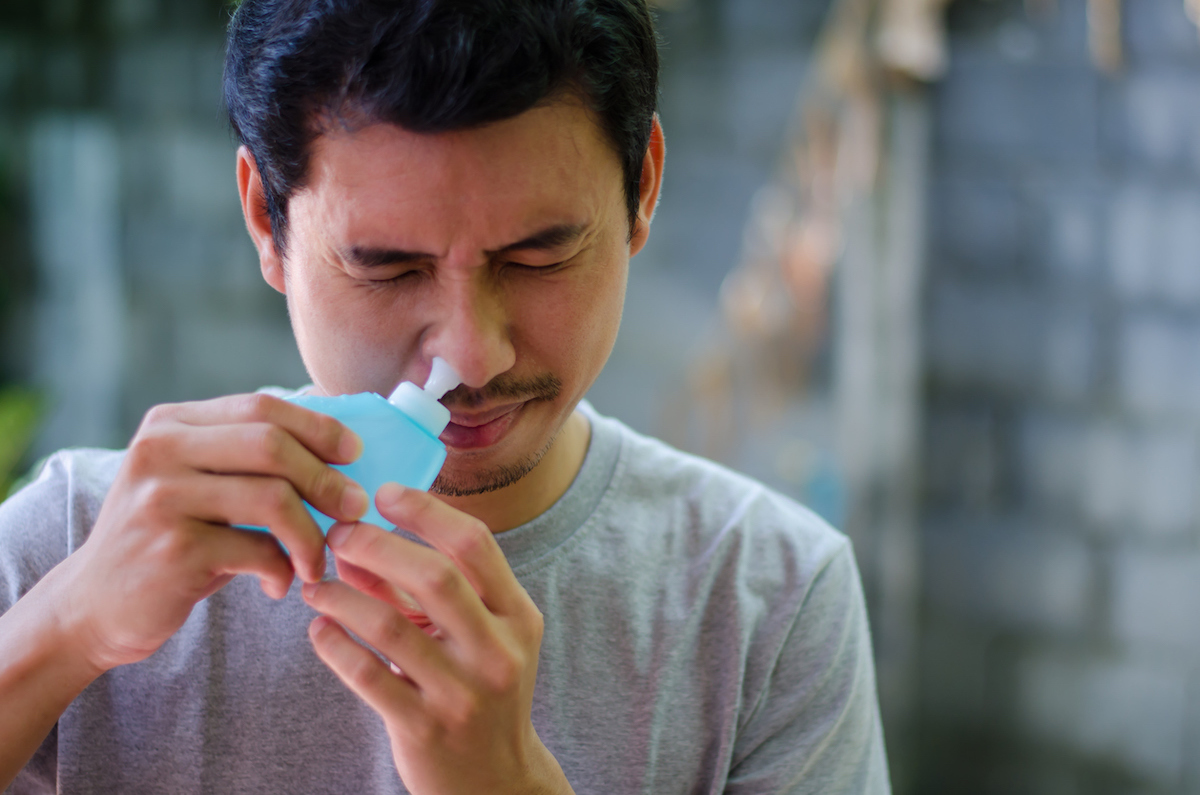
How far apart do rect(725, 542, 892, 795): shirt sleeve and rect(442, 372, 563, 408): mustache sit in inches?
15.1

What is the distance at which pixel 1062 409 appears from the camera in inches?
72.2

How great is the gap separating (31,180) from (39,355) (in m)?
0.42

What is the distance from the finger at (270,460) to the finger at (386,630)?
5 centimetres

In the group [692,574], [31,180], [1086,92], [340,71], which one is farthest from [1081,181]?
[31,180]

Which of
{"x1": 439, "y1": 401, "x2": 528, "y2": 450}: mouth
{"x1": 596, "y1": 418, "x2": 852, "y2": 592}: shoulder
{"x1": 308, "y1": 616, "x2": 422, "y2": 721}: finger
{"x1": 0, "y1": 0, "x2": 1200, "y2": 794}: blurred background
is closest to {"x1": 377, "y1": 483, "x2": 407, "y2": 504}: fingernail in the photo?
{"x1": 308, "y1": 616, "x2": 422, "y2": 721}: finger

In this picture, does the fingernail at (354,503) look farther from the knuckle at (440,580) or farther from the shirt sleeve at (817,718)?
the shirt sleeve at (817,718)

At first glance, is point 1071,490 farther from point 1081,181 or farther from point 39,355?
point 39,355

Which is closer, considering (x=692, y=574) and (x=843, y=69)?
(x=692, y=574)

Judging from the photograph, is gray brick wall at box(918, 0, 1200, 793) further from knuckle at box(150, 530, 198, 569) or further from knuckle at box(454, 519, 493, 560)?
knuckle at box(150, 530, 198, 569)

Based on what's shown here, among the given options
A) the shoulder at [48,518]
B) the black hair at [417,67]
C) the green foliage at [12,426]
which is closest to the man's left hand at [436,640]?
the black hair at [417,67]

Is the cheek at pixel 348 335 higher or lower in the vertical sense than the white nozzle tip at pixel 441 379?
higher

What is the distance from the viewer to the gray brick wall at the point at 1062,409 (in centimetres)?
170

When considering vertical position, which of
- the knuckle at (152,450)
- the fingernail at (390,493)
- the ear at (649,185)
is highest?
the ear at (649,185)

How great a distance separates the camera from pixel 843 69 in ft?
6.48
